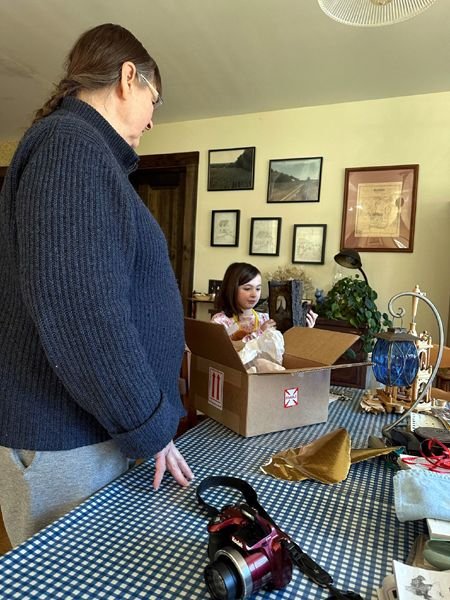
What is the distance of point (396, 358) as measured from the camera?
3.47 feet

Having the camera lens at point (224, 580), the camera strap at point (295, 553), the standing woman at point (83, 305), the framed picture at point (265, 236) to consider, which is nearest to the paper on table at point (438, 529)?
the camera strap at point (295, 553)

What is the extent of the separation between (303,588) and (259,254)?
119 inches

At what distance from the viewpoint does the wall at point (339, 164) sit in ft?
9.55

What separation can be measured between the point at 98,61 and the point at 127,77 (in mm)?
54

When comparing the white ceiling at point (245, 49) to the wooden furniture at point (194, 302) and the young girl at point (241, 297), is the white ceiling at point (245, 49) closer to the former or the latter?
the young girl at point (241, 297)

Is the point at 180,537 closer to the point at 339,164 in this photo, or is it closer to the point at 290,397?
the point at 290,397

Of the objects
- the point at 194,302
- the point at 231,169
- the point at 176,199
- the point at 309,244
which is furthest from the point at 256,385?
the point at 176,199

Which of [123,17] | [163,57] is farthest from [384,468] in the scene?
[163,57]

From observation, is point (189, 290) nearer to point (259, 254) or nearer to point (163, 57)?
point (259, 254)

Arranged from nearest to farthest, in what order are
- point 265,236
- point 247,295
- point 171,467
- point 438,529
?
point 438,529 → point 171,467 → point 247,295 → point 265,236

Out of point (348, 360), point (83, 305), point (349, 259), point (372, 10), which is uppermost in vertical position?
point (372, 10)

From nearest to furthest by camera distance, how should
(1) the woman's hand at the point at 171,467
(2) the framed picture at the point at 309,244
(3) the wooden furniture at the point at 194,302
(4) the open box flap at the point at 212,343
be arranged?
(1) the woman's hand at the point at 171,467
(4) the open box flap at the point at 212,343
(2) the framed picture at the point at 309,244
(3) the wooden furniture at the point at 194,302

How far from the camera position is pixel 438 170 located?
9.51 feet

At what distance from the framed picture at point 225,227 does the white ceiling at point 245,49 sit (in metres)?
0.84
